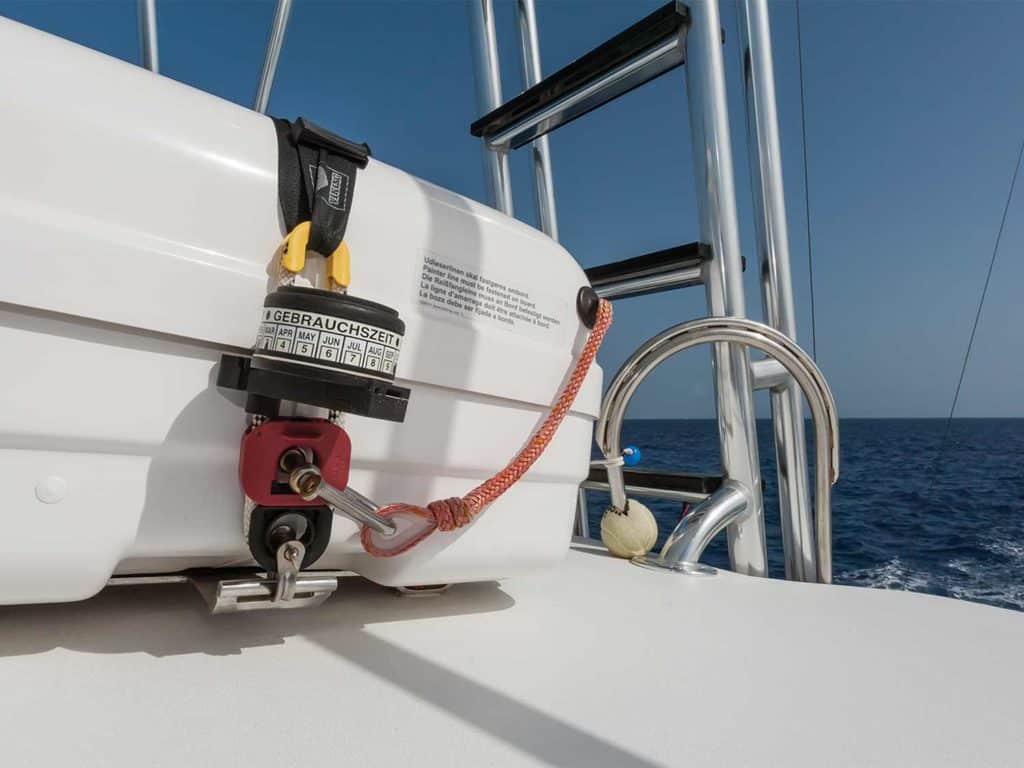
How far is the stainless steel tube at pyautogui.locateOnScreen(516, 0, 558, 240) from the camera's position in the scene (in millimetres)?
1785

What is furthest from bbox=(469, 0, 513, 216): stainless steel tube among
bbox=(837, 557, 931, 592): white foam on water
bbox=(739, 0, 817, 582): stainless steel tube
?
bbox=(837, 557, 931, 592): white foam on water

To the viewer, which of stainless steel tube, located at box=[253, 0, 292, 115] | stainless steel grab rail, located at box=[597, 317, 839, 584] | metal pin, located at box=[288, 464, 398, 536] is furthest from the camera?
stainless steel tube, located at box=[253, 0, 292, 115]

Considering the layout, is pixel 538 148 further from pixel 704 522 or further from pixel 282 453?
pixel 282 453

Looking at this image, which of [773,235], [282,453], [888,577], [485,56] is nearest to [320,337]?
[282,453]

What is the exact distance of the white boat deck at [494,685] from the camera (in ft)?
1.51

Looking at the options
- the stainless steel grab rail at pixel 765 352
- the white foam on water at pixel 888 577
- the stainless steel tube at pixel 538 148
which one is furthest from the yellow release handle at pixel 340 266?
the white foam on water at pixel 888 577

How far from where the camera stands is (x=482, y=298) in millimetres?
745

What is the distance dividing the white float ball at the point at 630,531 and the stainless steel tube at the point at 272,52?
52.4 inches

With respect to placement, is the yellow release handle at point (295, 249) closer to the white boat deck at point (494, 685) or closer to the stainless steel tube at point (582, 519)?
the white boat deck at point (494, 685)

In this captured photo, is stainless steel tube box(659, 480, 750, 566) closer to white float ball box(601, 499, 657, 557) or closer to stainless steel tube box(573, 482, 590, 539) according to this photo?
white float ball box(601, 499, 657, 557)

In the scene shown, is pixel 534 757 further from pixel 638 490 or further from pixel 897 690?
pixel 638 490

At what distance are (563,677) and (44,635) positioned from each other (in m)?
0.49

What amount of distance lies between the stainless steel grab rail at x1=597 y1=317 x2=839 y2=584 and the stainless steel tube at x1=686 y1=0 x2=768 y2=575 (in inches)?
4.5

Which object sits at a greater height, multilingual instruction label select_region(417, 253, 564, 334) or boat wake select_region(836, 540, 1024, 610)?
multilingual instruction label select_region(417, 253, 564, 334)
